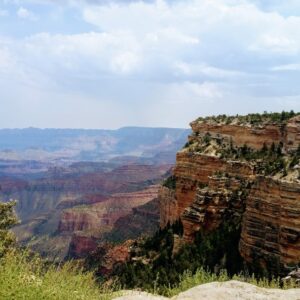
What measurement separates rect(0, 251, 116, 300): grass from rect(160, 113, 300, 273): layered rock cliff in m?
19.5

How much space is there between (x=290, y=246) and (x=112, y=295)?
18.8 meters

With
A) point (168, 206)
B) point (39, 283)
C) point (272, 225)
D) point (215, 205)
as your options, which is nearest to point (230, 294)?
point (39, 283)

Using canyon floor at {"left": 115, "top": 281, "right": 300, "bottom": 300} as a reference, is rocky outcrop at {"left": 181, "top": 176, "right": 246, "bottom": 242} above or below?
below

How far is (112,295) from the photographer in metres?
14.5

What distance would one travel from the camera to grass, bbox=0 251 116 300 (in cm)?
1174

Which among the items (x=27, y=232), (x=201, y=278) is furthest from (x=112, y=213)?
(x=201, y=278)

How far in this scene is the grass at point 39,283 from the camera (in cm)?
1174

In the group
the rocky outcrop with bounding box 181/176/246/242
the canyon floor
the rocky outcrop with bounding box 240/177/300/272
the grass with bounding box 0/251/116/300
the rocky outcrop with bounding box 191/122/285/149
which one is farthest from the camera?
the rocky outcrop with bounding box 191/122/285/149

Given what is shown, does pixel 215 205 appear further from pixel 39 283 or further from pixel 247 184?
pixel 39 283

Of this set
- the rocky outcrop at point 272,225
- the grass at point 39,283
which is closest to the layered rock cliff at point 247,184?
the rocky outcrop at point 272,225

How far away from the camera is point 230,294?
43.0 ft

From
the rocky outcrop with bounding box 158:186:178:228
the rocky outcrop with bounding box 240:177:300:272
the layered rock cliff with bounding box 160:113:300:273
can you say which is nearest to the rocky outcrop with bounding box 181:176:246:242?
the layered rock cliff with bounding box 160:113:300:273

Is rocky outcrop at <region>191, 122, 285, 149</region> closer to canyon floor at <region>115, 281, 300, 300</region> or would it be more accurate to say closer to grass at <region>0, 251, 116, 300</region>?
canyon floor at <region>115, 281, 300, 300</region>

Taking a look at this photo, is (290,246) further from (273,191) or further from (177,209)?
(177,209)
